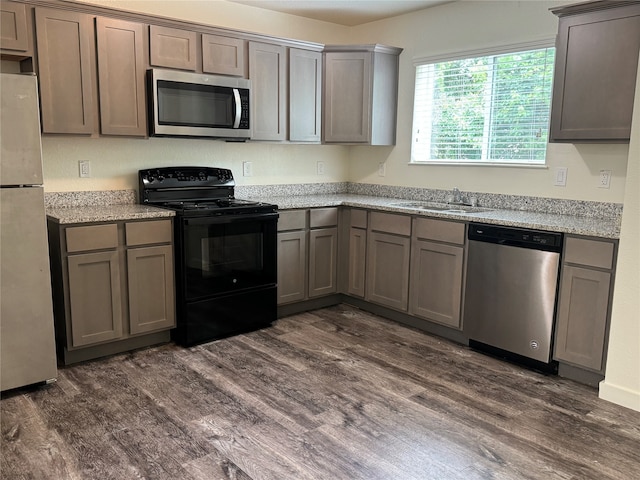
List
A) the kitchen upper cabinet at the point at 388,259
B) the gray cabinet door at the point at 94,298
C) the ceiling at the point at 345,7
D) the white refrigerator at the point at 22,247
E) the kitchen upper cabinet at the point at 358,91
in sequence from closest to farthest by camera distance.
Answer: the white refrigerator at the point at 22,247 → the gray cabinet door at the point at 94,298 → the kitchen upper cabinet at the point at 388,259 → the ceiling at the point at 345,7 → the kitchen upper cabinet at the point at 358,91

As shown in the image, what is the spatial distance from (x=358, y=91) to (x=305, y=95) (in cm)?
47

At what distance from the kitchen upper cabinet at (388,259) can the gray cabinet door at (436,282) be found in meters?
0.09

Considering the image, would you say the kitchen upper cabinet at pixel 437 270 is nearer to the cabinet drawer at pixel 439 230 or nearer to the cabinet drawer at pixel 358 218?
the cabinet drawer at pixel 439 230

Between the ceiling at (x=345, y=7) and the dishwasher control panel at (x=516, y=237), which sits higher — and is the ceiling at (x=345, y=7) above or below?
above

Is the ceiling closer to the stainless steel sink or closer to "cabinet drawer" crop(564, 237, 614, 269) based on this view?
the stainless steel sink

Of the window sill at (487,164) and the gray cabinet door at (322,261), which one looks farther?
the gray cabinet door at (322,261)

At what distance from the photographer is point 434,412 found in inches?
104

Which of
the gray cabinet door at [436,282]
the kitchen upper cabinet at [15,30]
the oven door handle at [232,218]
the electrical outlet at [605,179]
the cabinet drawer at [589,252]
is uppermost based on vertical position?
the kitchen upper cabinet at [15,30]

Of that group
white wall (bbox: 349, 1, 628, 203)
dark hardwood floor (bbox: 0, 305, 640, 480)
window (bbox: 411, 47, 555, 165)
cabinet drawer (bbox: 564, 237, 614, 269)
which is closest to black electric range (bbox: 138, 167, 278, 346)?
dark hardwood floor (bbox: 0, 305, 640, 480)

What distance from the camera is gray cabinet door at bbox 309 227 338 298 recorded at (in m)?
4.20

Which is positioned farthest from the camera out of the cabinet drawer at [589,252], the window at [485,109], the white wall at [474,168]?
the window at [485,109]

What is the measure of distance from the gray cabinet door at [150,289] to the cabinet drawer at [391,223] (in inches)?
62.8

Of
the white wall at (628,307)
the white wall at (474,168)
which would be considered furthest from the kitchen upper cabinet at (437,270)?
the white wall at (628,307)

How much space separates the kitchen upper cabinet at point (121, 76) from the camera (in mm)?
3246
